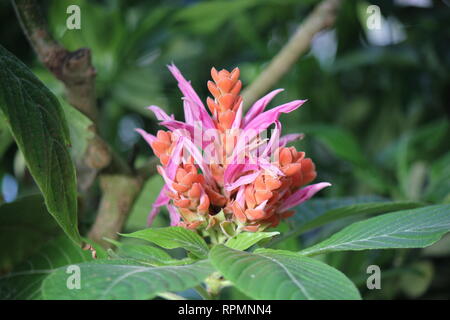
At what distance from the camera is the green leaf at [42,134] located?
15.8 inches

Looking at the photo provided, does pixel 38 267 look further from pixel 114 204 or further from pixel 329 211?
pixel 329 211

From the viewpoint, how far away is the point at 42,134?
0.42 m

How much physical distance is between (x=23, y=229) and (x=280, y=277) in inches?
16.0

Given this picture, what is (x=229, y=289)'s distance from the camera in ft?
2.79

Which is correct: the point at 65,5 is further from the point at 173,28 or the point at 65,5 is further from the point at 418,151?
the point at 418,151

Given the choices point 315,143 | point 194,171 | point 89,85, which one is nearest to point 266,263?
point 194,171

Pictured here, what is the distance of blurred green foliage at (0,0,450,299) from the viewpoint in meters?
Answer: 1.04

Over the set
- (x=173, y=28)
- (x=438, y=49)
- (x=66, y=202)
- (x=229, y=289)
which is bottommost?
(x=229, y=289)

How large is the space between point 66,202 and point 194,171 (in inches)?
4.5

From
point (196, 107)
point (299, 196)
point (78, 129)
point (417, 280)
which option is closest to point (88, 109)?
point (78, 129)

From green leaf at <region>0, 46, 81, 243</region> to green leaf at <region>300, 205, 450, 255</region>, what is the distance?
21 centimetres

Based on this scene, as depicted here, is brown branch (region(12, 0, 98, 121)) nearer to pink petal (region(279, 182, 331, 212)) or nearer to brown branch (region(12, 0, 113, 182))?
brown branch (region(12, 0, 113, 182))

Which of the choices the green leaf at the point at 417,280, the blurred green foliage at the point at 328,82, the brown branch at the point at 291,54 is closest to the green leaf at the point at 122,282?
the brown branch at the point at 291,54

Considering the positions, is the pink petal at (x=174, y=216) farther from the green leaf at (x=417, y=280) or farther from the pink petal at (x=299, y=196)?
the green leaf at (x=417, y=280)
